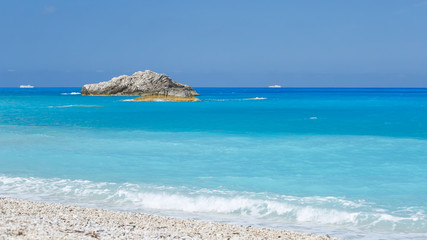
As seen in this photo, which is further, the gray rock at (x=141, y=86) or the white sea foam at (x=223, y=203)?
the gray rock at (x=141, y=86)

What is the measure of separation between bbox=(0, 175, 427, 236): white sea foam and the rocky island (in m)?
73.6

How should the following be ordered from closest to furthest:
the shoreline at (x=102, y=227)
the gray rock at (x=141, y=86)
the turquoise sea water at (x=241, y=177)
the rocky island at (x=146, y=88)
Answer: the shoreline at (x=102, y=227), the turquoise sea water at (x=241, y=177), the rocky island at (x=146, y=88), the gray rock at (x=141, y=86)

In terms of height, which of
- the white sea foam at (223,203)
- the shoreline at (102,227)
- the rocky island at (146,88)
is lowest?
the white sea foam at (223,203)

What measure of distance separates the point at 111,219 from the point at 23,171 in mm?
8300

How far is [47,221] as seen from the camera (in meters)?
8.43

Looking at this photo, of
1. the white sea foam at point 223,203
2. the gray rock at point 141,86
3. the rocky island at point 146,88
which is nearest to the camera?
the white sea foam at point 223,203

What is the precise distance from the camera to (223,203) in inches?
459

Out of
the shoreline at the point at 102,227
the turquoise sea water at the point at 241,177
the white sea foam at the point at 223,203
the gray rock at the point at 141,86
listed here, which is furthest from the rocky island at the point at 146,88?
the shoreline at the point at 102,227

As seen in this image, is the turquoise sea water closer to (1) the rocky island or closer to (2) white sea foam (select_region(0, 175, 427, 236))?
(2) white sea foam (select_region(0, 175, 427, 236))

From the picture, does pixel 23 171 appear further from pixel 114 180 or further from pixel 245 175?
pixel 245 175

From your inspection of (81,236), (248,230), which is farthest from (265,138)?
(81,236)

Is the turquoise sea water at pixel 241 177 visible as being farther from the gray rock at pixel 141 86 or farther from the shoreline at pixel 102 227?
the gray rock at pixel 141 86

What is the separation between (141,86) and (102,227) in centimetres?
9950

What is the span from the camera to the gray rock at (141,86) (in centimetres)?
10021
